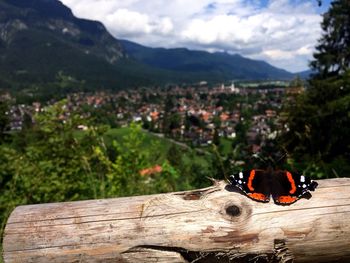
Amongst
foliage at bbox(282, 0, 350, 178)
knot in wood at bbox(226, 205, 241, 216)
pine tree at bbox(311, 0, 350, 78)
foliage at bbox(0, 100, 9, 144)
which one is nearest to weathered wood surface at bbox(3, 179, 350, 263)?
knot in wood at bbox(226, 205, 241, 216)

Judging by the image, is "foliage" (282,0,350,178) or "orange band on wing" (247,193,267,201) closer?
"orange band on wing" (247,193,267,201)

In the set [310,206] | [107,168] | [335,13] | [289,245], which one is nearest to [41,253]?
[289,245]

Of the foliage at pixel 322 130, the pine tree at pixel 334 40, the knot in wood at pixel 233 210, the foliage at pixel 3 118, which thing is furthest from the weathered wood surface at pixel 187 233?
the pine tree at pixel 334 40

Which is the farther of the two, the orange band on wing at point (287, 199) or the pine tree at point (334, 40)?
the pine tree at point (334, 40)

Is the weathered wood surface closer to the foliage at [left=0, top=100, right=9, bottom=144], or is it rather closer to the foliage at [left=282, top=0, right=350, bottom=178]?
the foliage at [left=282, top=0, right=350, bottom=178]

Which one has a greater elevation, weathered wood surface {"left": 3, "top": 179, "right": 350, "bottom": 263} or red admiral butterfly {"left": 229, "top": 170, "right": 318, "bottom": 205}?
red admiral butterfly {"left": 229, "top": 170, "right": 318, "bottom": 205}

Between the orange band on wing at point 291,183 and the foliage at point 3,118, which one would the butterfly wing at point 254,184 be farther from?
the foliage at point 3,118

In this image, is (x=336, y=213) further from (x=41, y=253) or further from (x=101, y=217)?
(x=41, y=253)

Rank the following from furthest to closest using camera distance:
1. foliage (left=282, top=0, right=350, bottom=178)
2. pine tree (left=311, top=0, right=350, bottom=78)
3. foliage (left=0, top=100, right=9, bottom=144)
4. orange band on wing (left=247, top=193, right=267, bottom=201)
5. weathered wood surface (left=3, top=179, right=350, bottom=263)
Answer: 1. pine tree (left=311, top=0, right=350, bottom=78)
2. foliage (left=0, top=100, right=9, bottom=144)
3. foliage (left=282, top=0, right=350, bottom=178)
4. orange band on wing (left=247, top=193, right=267, bottom=201)
5. weathered wood surface (left=3, top=179, right=350, bottom=263)
